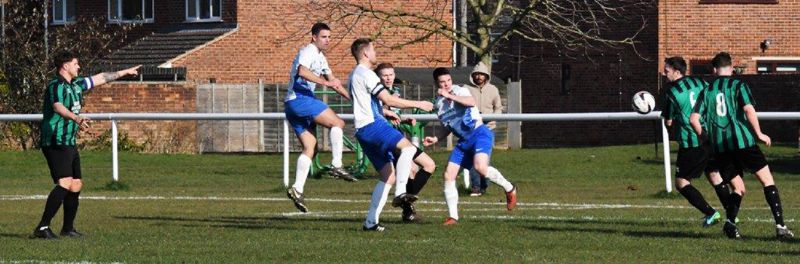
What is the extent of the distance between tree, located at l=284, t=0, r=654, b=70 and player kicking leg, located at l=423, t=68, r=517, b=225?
18.3 m

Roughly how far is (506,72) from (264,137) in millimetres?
8421

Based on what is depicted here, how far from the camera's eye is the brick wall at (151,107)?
1661 inches

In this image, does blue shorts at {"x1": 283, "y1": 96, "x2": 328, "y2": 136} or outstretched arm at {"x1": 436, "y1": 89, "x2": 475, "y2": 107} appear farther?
blue shorts at {"x1": 283, "y1": 96, "x2": 328, "y2": 136}

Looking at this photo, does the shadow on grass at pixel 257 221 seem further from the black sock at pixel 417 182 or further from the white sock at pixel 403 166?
the white sock at pixel 403 166

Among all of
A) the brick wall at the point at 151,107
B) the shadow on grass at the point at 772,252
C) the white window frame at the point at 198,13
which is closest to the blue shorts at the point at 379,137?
the shadow on grass at the point at 772,252

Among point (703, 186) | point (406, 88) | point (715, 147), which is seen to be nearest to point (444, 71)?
point (715, 147)

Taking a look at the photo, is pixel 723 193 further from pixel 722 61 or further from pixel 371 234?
pixel 371 234

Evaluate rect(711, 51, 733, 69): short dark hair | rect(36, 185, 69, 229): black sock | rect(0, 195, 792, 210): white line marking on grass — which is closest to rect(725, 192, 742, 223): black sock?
rect(711, 51, 733, 69): short dark hair

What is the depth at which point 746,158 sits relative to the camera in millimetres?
14188

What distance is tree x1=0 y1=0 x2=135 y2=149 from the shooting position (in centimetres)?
3825

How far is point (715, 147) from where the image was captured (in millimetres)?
14258

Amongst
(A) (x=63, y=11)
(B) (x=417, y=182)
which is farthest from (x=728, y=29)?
(B) (x=417, y=182)

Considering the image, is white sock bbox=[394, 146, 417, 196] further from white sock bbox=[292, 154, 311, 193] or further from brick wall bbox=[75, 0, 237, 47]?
brick wall bbox=[75, 0, 237, 47]

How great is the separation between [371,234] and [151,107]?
29495 mm
